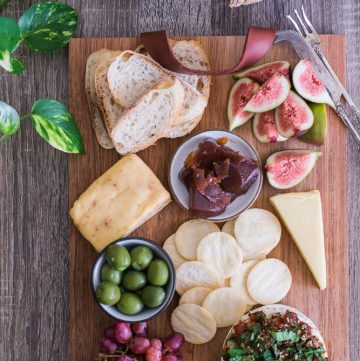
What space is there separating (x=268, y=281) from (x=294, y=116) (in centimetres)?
59

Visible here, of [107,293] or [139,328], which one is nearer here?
[107,293]

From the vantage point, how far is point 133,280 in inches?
80.1

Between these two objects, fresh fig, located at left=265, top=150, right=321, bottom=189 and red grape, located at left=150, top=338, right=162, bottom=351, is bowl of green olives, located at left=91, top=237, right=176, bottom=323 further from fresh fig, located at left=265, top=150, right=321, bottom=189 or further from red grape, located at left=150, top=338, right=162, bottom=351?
fresh fig, located at left=265, top=150, right=321, bottom=189

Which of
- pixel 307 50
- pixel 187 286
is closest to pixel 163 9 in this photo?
pixel 307 50

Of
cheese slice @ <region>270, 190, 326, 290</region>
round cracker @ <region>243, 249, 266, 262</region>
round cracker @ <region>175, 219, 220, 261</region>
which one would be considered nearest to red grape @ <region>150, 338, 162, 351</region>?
round cracker @ <region>175, 219, 220, 261</region>

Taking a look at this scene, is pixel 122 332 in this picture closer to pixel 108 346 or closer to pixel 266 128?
pixel 108 346

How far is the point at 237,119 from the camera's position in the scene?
2.20 metres

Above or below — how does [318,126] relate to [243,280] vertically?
above

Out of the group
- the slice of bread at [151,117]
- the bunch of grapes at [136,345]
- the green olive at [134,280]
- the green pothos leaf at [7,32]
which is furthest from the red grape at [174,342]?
the green pothos leaf at [7,32]

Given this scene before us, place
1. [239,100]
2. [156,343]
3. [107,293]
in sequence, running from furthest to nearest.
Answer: [239,100] < [156,343] < [107,293]

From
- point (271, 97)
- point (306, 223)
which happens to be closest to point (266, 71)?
point (271, 97)

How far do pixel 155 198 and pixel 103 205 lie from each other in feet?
0.61

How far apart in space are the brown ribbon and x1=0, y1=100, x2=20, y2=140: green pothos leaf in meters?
0.52

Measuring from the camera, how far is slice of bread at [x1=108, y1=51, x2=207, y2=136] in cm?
213
